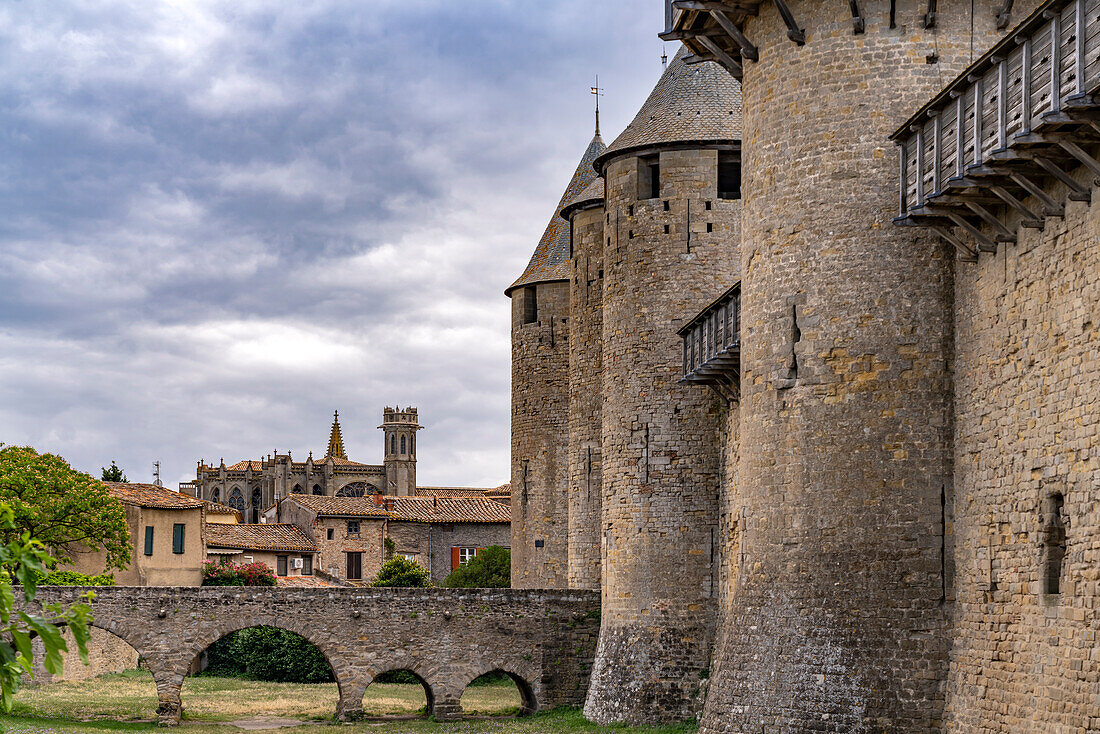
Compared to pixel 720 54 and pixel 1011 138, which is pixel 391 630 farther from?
pixel 1011 138

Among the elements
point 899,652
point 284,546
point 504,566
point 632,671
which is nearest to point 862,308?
point 899,652

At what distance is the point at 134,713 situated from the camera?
111 ft

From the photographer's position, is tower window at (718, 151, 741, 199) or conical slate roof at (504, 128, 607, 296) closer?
tower window at (718, 151, 741, 199)

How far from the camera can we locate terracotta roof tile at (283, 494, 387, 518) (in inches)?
2726

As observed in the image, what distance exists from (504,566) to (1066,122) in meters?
43.4

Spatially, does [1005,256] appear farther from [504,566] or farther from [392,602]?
[504,566]

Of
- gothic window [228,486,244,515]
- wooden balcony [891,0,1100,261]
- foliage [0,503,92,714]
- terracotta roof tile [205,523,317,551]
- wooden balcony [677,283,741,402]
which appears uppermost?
wooden balcony [891,0,1100,261]

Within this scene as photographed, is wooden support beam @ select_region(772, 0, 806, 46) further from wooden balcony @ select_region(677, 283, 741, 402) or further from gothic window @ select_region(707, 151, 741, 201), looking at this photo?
gothic window @ select_region(707, 151, 741, 201)

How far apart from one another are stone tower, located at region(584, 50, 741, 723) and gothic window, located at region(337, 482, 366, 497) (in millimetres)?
104601

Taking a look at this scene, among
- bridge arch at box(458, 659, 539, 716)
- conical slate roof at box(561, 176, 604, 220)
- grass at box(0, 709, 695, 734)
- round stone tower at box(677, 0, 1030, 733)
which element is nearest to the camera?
round stone tower at box(677, 0, 1030, 733)

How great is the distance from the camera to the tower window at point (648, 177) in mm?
29281

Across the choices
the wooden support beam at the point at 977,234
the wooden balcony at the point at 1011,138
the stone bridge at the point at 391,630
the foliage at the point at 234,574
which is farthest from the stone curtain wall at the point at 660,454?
the foliage at the point at 234,574

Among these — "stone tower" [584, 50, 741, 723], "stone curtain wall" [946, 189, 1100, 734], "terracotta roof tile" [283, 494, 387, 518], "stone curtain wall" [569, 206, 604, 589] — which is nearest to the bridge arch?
"stone curtain wall" [569, 206, 604, 589]

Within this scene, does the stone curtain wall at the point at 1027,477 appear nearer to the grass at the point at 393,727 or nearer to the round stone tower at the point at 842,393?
the round stone tower at the point at 842,393
